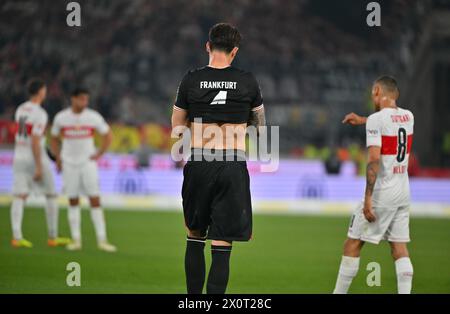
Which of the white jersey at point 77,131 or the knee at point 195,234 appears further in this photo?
the white jersey at point 77,131

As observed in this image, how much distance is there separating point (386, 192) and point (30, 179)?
618cm

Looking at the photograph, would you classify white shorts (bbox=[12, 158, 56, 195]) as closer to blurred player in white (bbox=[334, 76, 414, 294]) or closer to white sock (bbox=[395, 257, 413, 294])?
blurred player in white (bbox=[334, 76, 414, 294])

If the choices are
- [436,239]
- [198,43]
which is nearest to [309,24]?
[198,43]

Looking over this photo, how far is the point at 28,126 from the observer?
11.3m

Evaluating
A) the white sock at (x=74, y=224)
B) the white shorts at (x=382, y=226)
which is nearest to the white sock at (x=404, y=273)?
the white shorts at (x=382, y=226)

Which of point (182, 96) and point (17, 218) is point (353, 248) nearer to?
point (182, 96)

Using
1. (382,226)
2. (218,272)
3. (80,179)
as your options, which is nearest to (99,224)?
(80,179)

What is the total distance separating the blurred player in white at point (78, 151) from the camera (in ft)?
36.8

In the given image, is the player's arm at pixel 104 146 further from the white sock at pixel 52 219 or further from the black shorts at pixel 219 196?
the black shorts at pixel 219 196

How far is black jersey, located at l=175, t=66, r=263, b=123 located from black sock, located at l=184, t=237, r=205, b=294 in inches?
36.9

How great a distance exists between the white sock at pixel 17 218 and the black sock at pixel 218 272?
226 inches

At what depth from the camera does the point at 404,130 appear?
6.93m
